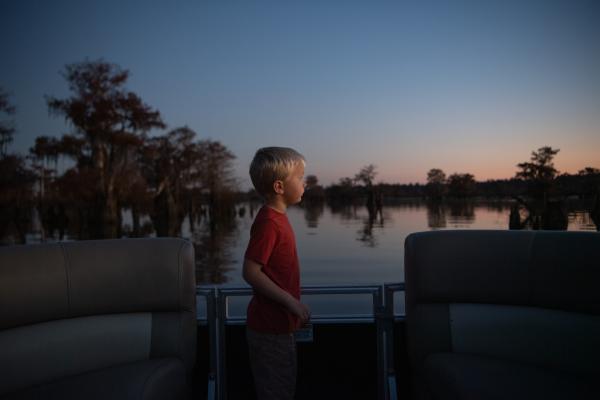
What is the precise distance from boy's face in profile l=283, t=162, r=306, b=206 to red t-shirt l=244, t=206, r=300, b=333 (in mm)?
79

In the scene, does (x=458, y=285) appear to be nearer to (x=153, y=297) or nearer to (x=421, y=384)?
(x=421, y=384)

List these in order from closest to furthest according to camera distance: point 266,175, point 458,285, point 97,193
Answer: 1. point 266,175
2. point 458,285
3. point 97,193

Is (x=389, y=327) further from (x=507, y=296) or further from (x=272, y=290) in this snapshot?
(x=272, y=290)

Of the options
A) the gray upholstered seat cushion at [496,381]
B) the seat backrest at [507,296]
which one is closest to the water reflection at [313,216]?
the seat backrest at [507,296]

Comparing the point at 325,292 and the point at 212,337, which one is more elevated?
the point at 325,292

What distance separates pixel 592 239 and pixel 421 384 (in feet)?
3.22

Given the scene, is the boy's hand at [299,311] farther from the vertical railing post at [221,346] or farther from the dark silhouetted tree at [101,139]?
the dark silhouetted tree at [101,139]

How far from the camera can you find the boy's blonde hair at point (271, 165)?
4.72 feet

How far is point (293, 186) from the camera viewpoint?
1.47m

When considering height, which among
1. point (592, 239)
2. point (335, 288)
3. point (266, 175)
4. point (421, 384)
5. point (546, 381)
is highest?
point (266, 175)

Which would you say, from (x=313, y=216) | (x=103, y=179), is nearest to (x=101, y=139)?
(x=103, y=179)

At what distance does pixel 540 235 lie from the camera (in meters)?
1.64

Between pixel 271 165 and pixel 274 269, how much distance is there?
0.42m

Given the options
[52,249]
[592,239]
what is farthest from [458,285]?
→ [52,249]
